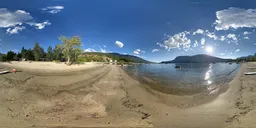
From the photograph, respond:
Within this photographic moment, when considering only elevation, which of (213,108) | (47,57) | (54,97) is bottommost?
(213,108)

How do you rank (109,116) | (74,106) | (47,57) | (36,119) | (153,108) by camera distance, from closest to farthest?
1. (36,119)
2. (109,116)
3. (74,106)
4. (153,108)
5. (47,57)

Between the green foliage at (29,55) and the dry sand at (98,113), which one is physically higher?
the green foliage at (29,55)

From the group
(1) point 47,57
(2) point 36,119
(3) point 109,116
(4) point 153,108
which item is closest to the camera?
(2) point 36,119

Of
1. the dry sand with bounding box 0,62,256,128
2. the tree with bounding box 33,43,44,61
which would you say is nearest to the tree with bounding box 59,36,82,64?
the dry sand with bounding box 0,62,256,128

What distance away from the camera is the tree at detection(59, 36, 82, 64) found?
4834 centimetres

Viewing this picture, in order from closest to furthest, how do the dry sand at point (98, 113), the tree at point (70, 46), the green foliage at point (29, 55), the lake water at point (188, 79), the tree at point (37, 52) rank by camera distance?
1. the dry sand at point (98, 113)
2. the lake water at point (188, 79)
3. the tree at point (70, 46)
4. the green foliage at point (29, 55)
5. the tree at point (37, 52)

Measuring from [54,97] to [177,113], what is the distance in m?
7.52

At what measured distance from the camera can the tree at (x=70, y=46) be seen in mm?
48344

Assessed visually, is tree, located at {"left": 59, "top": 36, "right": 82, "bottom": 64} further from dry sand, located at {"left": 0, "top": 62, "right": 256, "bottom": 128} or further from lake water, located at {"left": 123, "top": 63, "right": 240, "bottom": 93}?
dry sand, located at {"left": 0, "top": 62, "right": 256, "bottom": 128}

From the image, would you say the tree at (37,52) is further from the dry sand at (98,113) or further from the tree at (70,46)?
the dry sand at (98,113)

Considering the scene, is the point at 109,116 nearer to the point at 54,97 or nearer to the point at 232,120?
the point at 54,97

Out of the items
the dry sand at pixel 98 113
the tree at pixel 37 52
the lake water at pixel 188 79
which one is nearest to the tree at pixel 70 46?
the lake water at pixel 188 79

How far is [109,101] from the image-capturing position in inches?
360

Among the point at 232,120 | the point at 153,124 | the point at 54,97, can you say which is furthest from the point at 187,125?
the point at 54,97
